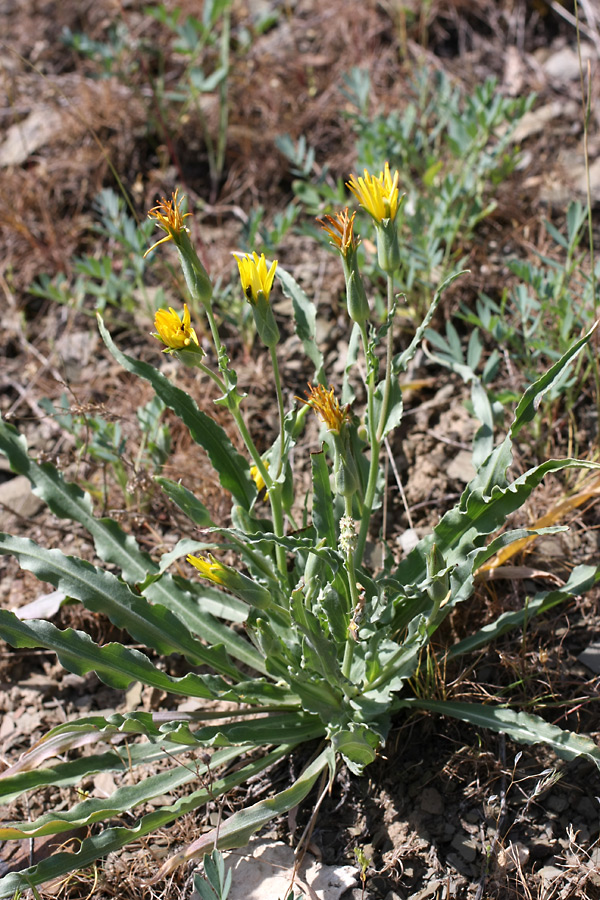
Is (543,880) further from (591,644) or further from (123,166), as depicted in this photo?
(123,166)

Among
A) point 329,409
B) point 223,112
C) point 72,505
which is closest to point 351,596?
point 329,409

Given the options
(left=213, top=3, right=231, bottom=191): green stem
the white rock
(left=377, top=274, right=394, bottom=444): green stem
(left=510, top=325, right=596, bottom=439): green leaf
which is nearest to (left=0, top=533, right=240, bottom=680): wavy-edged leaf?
the white rock

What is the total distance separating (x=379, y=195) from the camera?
1.92 metres

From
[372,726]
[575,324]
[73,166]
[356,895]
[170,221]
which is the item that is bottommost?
[356,895]

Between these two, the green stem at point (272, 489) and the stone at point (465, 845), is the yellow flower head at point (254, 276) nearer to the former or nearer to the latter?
the green stem at point (272, 489)

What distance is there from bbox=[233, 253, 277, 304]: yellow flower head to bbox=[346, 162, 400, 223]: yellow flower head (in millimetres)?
282

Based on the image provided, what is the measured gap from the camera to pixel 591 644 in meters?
2.55

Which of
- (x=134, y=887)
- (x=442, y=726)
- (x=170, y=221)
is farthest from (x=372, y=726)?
(x=170, y=221)

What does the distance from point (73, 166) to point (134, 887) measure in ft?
12.4

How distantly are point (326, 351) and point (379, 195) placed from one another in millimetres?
1701

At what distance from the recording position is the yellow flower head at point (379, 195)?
191 centimetres

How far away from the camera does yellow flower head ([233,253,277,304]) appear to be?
1883 mm

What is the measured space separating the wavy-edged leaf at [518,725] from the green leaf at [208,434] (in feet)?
2.74

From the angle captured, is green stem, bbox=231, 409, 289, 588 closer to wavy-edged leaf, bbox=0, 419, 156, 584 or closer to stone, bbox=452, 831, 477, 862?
wavy-edged leaf, bbox=0, 419, 156, 584
